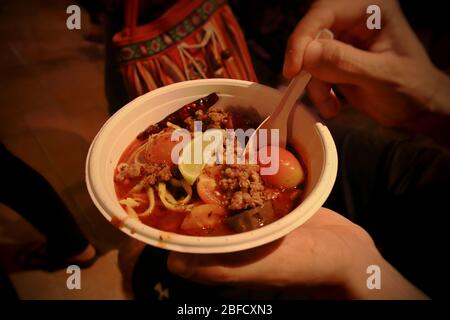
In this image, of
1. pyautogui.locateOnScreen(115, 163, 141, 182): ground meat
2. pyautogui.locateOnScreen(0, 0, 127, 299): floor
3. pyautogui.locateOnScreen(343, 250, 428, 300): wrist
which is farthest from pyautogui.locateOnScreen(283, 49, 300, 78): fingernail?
pyautogui.locateOnScreen(0, 0, 127, 299): floor

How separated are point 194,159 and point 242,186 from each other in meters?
0.19

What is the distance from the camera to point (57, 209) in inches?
69.0

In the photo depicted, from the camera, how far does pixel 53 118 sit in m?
2.42

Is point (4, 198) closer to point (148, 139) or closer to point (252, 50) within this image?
point (148, 139)

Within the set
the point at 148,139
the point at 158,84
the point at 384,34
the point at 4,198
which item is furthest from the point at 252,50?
the point at 4,198

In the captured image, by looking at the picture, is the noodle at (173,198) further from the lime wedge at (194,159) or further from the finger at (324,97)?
the finger at (324,97)

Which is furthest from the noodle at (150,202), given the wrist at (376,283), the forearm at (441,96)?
the forearm at (441,96)

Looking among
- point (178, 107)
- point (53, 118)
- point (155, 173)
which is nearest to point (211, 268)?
point (155, 173)

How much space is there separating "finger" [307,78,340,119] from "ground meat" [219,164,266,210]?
18.2 inches

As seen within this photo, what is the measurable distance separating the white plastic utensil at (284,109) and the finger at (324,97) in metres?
0.17

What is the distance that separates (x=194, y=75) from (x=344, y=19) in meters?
0.72

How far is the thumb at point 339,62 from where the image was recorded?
1.03 m

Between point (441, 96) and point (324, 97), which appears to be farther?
point (324, 97)

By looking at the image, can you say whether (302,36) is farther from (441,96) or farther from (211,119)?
(441,96)
